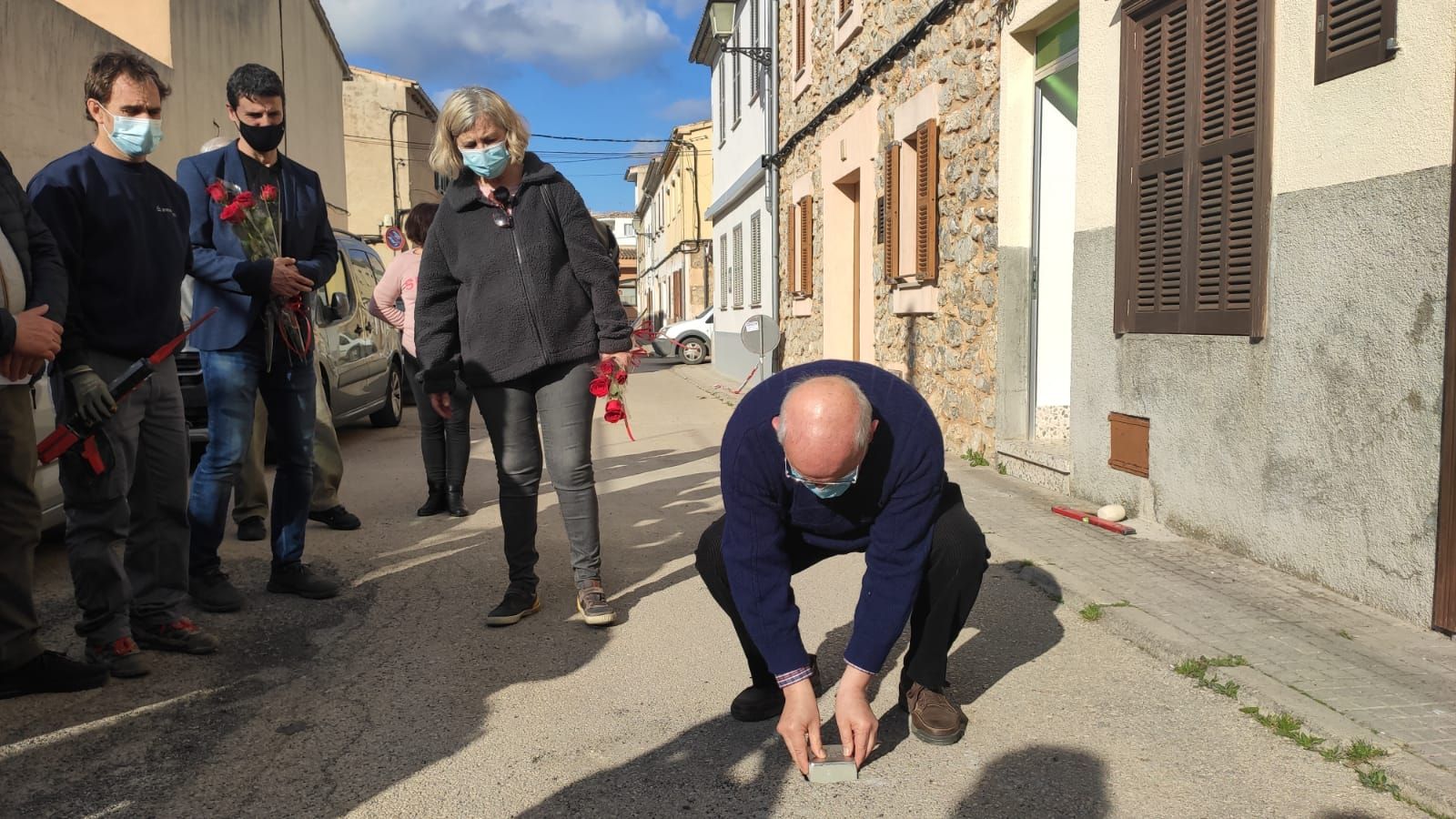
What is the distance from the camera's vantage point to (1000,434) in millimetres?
8164

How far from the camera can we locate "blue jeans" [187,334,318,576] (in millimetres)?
4602

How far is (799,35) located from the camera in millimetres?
15336

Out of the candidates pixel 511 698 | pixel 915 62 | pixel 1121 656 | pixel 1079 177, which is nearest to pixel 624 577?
pixel 511 698

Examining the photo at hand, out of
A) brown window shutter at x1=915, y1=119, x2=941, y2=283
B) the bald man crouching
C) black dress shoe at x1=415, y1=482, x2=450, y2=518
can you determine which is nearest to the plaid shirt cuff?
the bald man crouching

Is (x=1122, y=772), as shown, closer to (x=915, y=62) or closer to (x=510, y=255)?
(x=510, y=255)

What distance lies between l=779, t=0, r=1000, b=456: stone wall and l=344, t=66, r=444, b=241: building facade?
2886 centimetres

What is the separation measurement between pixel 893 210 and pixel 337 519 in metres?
5.88

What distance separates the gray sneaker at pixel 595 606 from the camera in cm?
450

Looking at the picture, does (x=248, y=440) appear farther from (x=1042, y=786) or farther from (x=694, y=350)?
(x=694, y=350)

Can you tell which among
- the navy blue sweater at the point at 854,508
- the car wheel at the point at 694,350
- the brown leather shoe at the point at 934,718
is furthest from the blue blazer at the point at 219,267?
the car wheel at the point at 694,350

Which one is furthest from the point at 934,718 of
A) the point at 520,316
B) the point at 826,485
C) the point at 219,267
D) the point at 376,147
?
the point at 376,147

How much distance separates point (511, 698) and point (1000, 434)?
5.23 meters

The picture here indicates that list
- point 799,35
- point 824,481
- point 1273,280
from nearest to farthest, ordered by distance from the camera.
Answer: point 824,481, point 1273,280, point 799,35

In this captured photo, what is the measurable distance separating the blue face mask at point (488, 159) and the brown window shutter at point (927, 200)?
5566 millimetres
